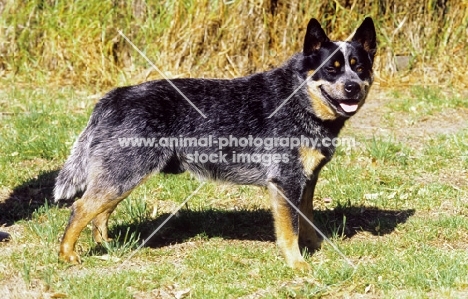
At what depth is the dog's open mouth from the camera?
198 inches

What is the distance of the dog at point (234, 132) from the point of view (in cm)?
496

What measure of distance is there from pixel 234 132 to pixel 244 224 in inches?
37.4

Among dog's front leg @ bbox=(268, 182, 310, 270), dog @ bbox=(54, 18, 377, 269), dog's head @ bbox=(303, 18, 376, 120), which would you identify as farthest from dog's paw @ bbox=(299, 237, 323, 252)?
dog's head @ bbox=(303, 18, 376, 120)

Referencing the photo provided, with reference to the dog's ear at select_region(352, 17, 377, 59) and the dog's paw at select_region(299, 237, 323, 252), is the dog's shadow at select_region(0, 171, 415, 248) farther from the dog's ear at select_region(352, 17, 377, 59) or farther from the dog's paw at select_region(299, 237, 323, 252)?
the dog's ear at select_region(352, 17, 377, 59)

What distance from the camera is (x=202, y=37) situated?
918 centimetres

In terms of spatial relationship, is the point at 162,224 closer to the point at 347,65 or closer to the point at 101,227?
the point at 101,227

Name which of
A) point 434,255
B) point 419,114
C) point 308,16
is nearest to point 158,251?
point 434,255

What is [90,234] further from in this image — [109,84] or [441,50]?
[441,50]

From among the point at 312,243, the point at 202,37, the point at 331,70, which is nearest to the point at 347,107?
the point at 331,70

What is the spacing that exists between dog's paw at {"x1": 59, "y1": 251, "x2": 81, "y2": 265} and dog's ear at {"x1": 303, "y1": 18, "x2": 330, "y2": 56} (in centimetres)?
209

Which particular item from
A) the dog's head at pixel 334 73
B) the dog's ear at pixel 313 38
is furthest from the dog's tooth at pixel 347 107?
the dog's ear at pixel 313 38

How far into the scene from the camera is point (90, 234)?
544 cm

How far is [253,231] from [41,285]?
1806 millimetres

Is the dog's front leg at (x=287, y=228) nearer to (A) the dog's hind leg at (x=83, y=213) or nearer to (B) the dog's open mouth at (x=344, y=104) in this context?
(B) the dog's open mouth at (x=344, y=104)
